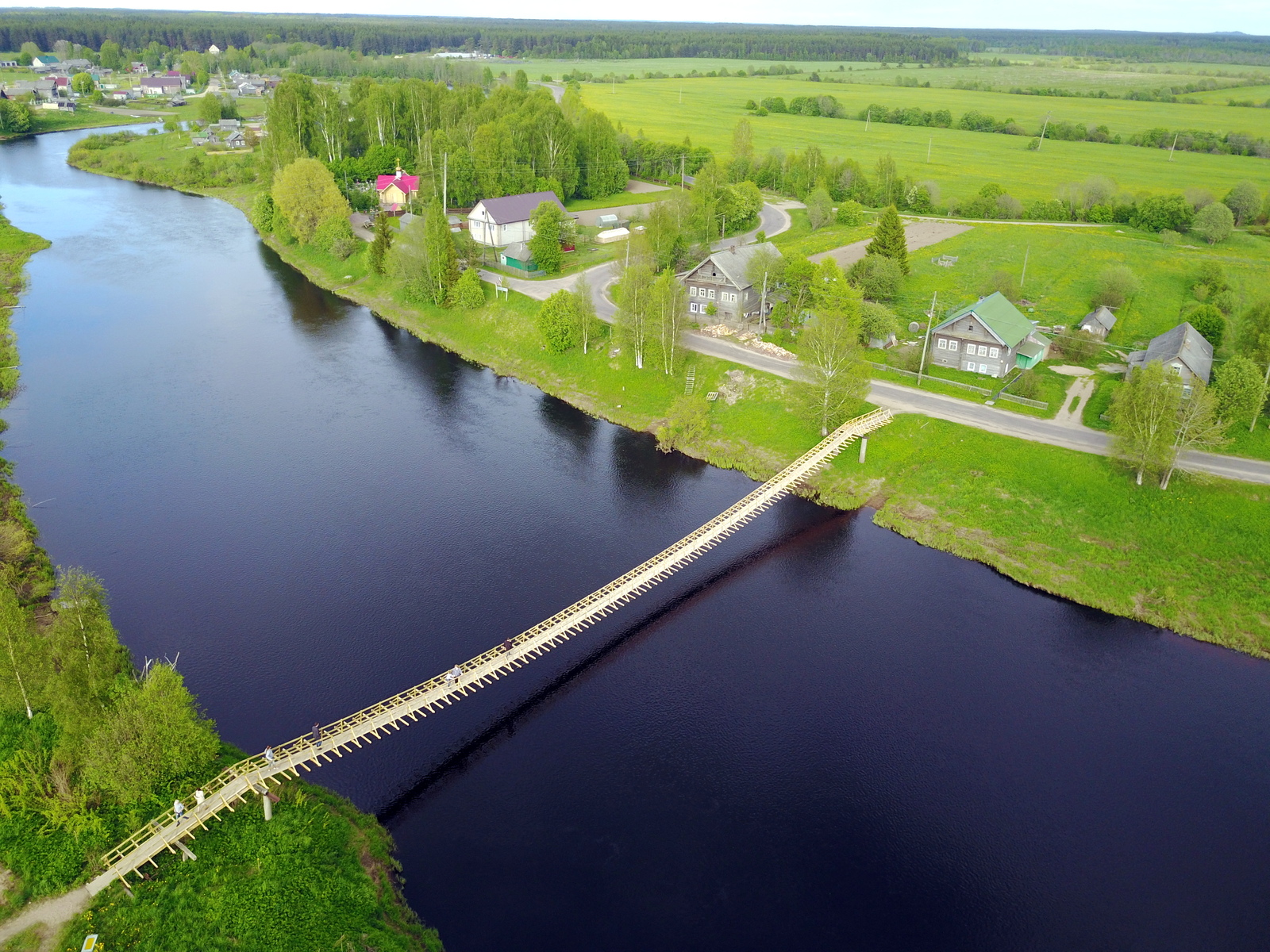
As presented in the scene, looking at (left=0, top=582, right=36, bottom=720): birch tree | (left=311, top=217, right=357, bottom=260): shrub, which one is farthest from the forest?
(left=0, top=582, right=36, bottom=720): birch tree

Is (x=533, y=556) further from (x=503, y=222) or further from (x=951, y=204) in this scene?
(x=951, y=204)

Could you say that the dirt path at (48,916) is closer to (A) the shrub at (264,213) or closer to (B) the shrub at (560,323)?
(B) the shrub at (560,323)

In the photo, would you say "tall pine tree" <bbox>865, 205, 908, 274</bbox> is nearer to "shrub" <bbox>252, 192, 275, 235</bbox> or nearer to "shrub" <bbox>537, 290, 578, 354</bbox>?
"shrub" <bbox>537, 290, 578, 354</bbox>

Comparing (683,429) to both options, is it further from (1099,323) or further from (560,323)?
(1099,323)

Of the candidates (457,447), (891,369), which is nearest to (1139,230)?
(891,369)

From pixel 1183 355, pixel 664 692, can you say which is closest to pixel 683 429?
pixel 664 692
